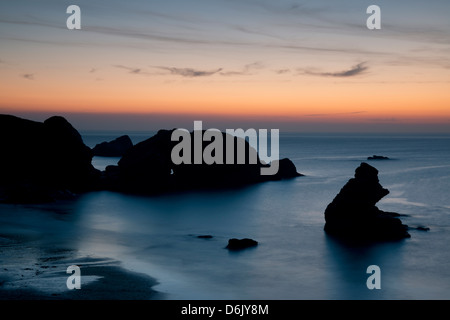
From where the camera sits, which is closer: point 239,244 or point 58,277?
point 58,277

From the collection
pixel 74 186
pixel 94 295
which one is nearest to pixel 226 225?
pixel 94 295

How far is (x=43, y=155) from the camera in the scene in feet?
205

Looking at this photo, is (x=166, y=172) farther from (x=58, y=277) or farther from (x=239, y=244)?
(x=58, y=277)

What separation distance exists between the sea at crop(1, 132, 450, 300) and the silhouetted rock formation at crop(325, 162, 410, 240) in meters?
1.33

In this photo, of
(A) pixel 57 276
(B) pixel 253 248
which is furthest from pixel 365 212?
(A) pixel 57 276

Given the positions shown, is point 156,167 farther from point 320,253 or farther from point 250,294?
point 250,294

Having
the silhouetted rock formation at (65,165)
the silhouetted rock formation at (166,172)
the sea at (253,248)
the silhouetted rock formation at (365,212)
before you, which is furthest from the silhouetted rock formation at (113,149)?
the silhouetted rock formation at (365,212)

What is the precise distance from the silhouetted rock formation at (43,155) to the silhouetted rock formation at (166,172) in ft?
18.8

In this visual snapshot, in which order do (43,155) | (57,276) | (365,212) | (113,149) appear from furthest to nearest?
(113,149), (43,155), (365,212), (57,276)

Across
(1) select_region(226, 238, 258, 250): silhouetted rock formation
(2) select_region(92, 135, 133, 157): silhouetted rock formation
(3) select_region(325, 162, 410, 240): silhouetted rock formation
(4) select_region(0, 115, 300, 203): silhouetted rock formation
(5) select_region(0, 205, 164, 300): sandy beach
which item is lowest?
(5) select_region(0, 205, 164, 300): sandy beach

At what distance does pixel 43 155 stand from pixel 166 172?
17.3 m

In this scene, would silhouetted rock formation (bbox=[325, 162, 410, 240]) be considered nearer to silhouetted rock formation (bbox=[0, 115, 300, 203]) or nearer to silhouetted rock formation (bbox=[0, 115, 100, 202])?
silhouetted rock formation (bbox=[0, 115, 300, 203])

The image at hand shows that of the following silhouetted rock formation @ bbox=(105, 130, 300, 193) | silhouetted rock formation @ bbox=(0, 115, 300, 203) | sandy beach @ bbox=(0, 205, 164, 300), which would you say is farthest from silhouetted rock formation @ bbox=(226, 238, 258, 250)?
silhouetted rock formation @ bbox=(105, 130, 300, 193)

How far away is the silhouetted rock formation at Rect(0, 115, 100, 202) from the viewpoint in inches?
2411
